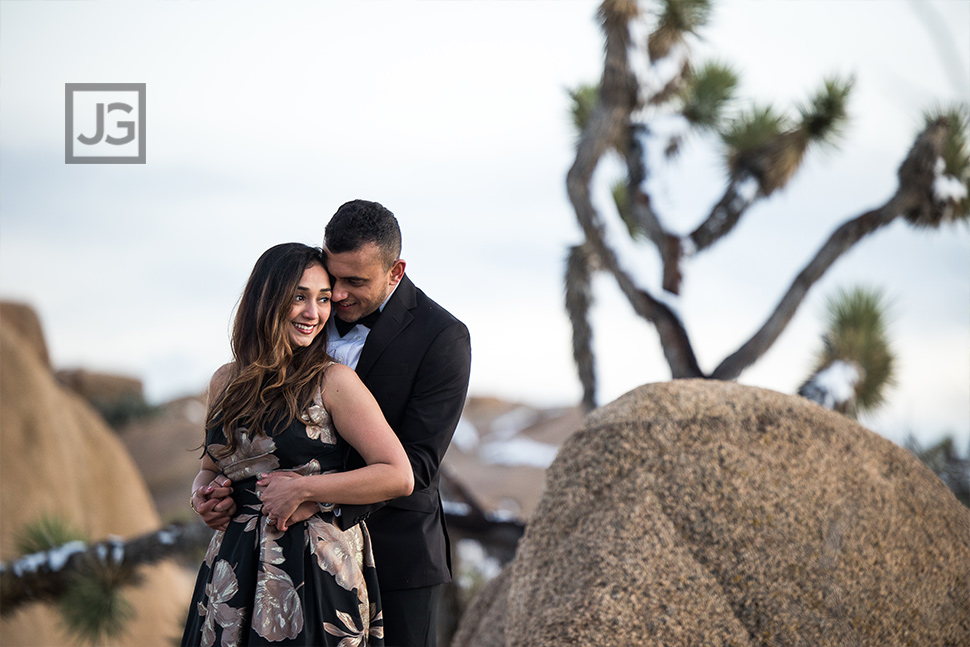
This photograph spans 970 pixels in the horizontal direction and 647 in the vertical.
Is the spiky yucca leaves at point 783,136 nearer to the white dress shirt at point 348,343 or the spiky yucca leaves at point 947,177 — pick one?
the spiky yucca leaves at point 947,177

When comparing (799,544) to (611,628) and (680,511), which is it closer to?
(680,511)

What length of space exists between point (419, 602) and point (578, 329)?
7446mm

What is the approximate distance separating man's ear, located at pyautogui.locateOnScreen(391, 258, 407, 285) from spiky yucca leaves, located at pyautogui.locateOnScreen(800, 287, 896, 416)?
6.38 metres

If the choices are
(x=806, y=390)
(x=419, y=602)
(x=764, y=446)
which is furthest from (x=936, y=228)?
(x=419, y=602)

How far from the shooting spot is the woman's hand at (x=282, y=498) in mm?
2322

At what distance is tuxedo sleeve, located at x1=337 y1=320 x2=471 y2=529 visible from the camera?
8.71ft

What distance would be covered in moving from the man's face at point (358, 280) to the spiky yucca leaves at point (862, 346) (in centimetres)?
651

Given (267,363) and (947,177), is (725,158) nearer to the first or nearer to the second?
(947,177)

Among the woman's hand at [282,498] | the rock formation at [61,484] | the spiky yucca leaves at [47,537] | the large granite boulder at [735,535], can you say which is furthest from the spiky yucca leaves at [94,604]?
the woman's hand at [282,498]

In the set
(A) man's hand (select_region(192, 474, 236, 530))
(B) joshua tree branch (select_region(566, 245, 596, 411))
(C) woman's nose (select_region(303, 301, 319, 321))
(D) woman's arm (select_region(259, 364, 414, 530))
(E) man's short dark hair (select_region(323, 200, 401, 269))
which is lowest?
(A) man's hand (select_region(192, 474, 236, 530))

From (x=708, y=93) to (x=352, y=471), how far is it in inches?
310

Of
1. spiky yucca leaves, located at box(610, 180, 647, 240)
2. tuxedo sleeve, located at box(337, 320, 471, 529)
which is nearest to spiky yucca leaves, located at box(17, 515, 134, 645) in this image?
spiky yucca leaves, located at box(610, 180, 647, 240)

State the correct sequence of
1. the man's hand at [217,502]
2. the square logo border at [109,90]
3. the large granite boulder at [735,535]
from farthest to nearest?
the square logo border at [109,90], the large granite boulder at [735,535], the man's hand at [217,502]

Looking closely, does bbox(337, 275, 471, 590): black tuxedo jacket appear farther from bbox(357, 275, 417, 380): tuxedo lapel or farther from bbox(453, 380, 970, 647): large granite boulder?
bbox(453, 380, 970, 647): large granite boulder
